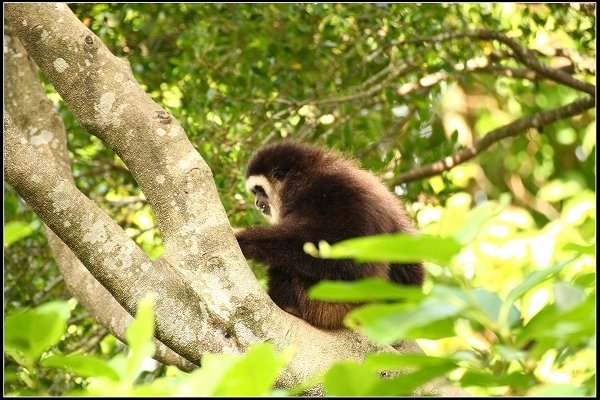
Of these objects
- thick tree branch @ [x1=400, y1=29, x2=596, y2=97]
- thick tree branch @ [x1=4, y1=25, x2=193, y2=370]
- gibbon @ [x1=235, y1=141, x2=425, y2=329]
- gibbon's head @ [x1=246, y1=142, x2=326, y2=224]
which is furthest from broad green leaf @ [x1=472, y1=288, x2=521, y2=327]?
thick tree branch @ [x1=400, y1=29, x2=596, y2=97]

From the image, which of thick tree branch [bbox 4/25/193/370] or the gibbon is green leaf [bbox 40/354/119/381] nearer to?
the gibbon

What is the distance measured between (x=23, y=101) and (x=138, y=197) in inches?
81.3

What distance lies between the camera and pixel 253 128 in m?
6.89

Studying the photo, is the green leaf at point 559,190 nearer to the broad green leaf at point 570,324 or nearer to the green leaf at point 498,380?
the green leaf at point 498,380

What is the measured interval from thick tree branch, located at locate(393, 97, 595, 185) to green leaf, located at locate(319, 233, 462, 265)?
5913 millimetres

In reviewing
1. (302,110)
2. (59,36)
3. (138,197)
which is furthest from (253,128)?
(59,36)

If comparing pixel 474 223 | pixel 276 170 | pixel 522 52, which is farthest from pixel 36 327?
pixel 522 52

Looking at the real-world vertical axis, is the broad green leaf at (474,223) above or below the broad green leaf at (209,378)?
above

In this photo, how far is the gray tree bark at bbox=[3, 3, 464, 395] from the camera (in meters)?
3.36

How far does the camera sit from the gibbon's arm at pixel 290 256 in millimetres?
4816

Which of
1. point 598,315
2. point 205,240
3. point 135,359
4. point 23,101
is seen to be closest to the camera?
point 135,359

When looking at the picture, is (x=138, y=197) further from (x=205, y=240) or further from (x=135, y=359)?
(x=135, y=359)

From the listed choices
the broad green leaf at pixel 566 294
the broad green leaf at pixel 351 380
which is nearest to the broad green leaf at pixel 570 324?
the broad green leaf at pixel 566 294

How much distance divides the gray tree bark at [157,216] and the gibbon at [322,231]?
1150 millimetres
